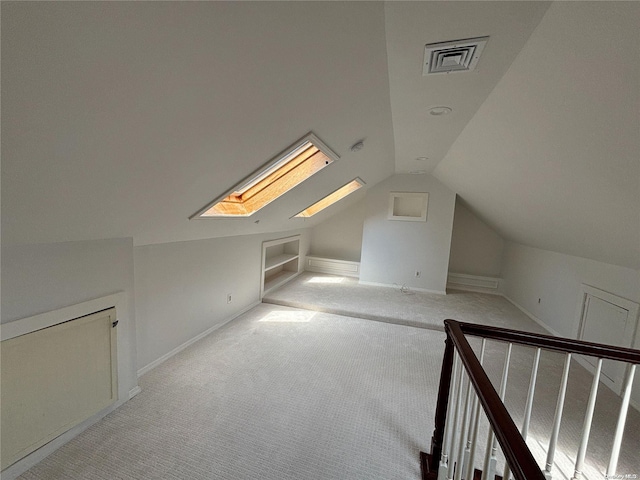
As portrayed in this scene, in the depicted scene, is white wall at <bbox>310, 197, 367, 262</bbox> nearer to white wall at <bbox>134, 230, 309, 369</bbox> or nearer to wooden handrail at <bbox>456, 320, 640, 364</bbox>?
white wall at <bbox>134, 230, 309, 369</bbox>

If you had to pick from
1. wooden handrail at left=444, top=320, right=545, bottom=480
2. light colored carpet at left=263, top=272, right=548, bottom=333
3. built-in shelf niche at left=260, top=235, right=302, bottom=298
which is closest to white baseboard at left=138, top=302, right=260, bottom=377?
light colored carpet at left=263, top=272, right=548, bottom=333

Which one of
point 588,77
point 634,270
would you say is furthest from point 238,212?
point 634,270

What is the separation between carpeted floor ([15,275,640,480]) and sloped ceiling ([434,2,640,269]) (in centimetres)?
137

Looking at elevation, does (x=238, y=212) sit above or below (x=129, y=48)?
below

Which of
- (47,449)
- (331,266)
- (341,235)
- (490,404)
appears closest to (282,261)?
(331,266)

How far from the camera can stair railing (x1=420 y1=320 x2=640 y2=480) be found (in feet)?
2.37

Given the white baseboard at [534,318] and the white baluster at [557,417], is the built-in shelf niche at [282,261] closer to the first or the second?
the white baluster at [557,417]

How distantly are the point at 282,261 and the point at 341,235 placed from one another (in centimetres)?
167

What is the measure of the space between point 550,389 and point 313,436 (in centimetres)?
197

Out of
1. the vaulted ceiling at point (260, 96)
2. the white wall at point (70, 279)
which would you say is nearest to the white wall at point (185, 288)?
the white wall at point (70, 279)

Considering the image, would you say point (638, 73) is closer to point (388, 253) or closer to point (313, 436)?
point (313, 436)

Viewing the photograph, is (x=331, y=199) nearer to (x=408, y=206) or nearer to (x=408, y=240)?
(x=408, y=240)

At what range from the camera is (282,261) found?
4488mm

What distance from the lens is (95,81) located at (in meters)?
0.73
